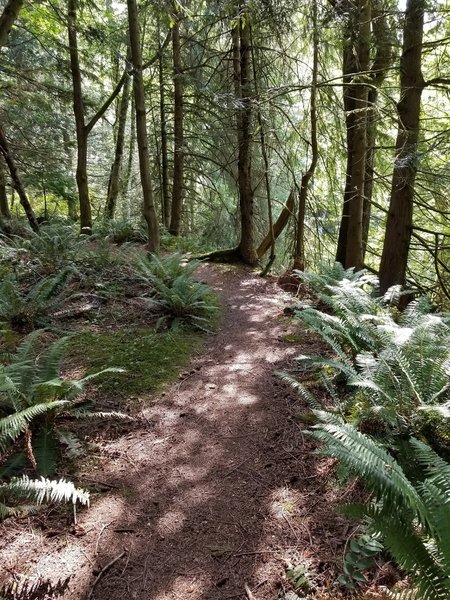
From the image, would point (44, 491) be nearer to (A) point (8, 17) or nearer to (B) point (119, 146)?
(A) point (8, 17)

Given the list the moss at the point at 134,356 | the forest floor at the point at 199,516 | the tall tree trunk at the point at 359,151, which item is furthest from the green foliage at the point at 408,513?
the tall tree trunk at the point at 359,151

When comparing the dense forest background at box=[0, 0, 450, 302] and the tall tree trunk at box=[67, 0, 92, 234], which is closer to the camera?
the dense forest background at box=[0, 0, 450, 302]

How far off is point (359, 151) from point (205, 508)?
5903 mm

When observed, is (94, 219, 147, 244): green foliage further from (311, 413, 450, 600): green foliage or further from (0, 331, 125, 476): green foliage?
(311, 413, 450, 600): green foliage

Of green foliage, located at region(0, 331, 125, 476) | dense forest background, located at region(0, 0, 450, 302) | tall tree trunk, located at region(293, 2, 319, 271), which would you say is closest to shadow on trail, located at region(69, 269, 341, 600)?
green foliage, located at region(0, 331, 125, 476)

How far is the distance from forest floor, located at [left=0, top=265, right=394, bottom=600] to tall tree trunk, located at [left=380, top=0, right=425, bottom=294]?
3113mm

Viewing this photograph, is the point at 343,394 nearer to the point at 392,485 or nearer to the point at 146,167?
the point at 392,485

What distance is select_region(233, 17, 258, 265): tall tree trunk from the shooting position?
7203 mm

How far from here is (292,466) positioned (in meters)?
2.68

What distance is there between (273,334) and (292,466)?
2.58 metres

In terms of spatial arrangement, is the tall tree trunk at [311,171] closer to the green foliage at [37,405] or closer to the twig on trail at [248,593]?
the green foliage at [37,405]

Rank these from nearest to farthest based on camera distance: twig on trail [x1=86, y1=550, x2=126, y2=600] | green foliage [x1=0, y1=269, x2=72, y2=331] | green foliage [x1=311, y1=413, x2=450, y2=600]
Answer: green foliage [x1=311, y1=413, x2=450, y2=600]
twig on trail [x1=86, y1=550, x2=126, y2=600]
green foliage [x1=0, y1=269, x2=72, y2=331]

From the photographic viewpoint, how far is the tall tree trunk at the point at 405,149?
5004 millimetres

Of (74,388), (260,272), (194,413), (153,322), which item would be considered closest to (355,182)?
(260,272)
